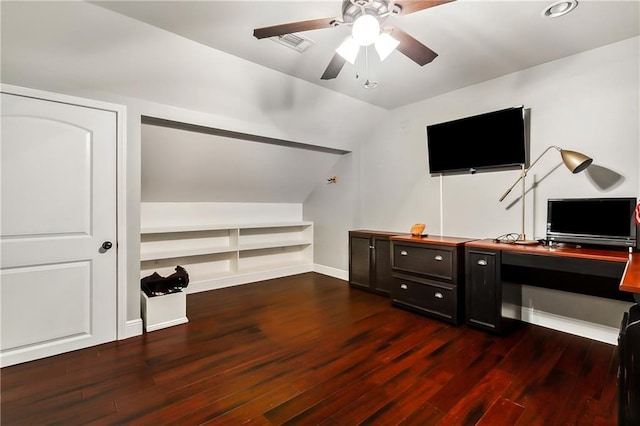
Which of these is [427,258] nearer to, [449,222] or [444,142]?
[449,222]

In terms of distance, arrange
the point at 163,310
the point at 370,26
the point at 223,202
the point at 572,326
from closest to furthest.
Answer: the point at 370,26 → the point at 572,326 → the point at 163,310 → the point at 223,202

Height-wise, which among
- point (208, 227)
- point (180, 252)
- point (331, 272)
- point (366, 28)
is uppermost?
point (366, 28)

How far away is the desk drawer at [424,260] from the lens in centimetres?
301

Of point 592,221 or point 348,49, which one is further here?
point 592,221

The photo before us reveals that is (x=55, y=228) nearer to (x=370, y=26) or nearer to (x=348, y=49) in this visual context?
(x=348, y=49)

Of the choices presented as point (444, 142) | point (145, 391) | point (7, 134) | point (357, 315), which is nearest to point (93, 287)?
point (145, 391)

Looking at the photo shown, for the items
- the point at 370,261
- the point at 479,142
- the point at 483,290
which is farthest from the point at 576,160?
the point at 370,261

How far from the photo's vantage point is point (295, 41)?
250cm

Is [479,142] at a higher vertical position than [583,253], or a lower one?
higher

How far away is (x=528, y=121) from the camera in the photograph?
3.04m

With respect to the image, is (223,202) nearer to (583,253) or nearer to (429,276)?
(429,276)

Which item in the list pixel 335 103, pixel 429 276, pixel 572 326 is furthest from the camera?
pixel 335 103

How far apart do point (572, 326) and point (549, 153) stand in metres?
1.63

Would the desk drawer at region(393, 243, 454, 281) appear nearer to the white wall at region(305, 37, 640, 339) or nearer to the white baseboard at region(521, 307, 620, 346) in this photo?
the white wall at region(305, 37, 640, 339)
